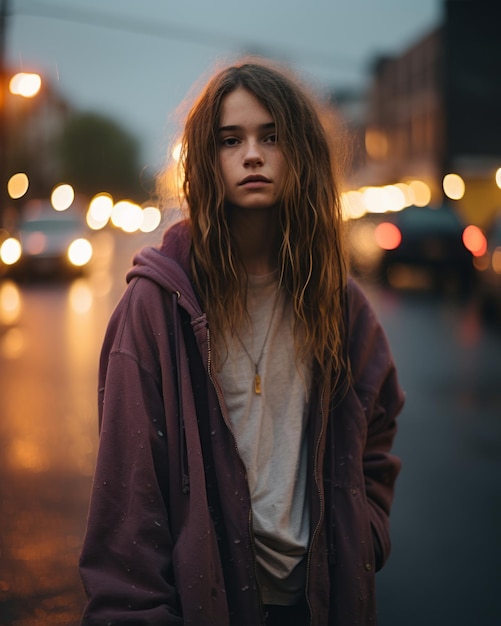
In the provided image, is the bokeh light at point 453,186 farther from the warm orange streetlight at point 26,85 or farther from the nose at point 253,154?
the nose at point 253,154

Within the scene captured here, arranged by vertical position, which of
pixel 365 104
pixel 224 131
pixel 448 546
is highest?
pixel 365 104

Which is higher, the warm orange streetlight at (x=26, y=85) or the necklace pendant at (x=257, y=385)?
the warm orange streetlight at (x=26, y=85)

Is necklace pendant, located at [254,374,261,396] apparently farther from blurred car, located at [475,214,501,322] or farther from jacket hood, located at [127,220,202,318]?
blurred car, located at [475,214,501,322]

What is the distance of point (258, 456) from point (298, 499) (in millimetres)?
126

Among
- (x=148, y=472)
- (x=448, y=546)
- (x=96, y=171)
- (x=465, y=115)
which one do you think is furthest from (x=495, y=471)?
(x=96, y=171)

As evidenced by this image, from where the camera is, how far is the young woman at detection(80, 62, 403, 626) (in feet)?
6.37

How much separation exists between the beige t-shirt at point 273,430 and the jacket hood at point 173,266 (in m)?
0.16

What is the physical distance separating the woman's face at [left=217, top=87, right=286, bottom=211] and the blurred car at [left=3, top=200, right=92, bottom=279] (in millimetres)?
20190

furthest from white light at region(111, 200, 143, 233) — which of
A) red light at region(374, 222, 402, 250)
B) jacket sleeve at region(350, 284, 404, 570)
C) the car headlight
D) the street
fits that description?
jacket sleeve at region(350, 284, 404, 570)

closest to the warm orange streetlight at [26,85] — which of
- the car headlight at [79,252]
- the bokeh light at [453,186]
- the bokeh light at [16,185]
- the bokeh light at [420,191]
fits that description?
the car headlight at [79,252]

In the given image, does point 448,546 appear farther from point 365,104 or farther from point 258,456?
point 365,104

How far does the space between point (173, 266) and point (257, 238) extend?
236mm

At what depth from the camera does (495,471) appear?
6.12m

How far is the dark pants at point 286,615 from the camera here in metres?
2.12
